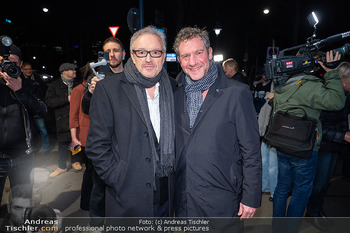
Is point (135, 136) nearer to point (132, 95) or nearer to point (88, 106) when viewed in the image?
point (132, 95)

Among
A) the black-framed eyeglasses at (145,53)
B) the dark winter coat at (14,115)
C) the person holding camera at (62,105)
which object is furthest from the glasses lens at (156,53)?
the person holding camera at (62,105)

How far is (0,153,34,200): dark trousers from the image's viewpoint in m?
2.53

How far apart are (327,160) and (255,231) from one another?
143 cm

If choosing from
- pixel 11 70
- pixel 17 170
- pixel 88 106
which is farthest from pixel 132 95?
pixel 17 170

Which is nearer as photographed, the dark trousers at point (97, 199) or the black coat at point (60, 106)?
the dark trousers at point (97, 199)

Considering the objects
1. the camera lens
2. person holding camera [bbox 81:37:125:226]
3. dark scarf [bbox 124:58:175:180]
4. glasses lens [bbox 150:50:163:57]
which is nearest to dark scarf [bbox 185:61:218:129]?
dark scarf [bbox 124:58:175:180]

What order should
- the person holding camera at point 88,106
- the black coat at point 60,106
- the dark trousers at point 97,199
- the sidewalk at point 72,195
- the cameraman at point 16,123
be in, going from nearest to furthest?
the cameraman at point 16,123
the person holding camera at point 88,106
the dark trousers at point 97,199
the sidewalk at point 72,195
the black coat at point 60,106

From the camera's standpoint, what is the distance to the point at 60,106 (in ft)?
16.4

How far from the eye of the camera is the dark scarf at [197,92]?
81.8 inches

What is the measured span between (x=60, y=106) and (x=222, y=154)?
4244 mm

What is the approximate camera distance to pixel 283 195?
9.68ft

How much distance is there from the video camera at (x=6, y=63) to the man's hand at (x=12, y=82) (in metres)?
0.06

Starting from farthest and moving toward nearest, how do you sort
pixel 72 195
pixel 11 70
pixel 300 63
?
pixel 72 195 → pixel 300 63 → pixel 11 70

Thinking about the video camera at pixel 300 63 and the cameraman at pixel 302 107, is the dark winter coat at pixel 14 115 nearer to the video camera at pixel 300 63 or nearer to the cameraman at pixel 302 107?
the video camera at pixel 300 63
